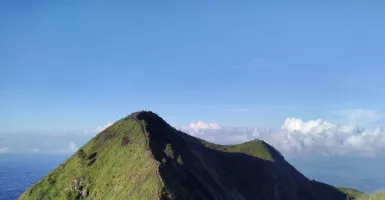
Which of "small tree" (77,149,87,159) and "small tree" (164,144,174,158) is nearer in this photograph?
"small tree" (164,144,174,158)

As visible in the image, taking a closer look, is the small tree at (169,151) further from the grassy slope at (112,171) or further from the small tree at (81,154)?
the small tree at (81,154)

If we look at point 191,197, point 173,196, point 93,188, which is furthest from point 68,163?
point 173,196

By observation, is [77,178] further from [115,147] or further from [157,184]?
[157,184]

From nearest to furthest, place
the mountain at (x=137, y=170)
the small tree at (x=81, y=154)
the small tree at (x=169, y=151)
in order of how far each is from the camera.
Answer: the mountain at (x=137, y=170) < the small tree at (x=169, y=151) < the small tree at (x=81, y=154)

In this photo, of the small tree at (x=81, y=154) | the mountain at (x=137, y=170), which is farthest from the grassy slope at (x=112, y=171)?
the small tree at (x=81, y=154)

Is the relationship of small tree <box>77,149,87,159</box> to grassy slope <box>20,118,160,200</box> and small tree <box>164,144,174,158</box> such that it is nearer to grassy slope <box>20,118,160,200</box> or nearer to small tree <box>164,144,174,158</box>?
grassy slope <box>20,118,160,200</box>

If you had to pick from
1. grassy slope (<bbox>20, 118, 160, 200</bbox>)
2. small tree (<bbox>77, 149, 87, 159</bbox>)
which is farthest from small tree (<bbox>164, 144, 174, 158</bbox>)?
small tree (<bbox>77, 149, 87, 159</bbox>)

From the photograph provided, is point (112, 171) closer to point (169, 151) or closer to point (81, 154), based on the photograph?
point (169, 151)

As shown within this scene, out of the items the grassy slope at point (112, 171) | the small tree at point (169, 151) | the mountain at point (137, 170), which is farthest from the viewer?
the small tree at point (169, 151)

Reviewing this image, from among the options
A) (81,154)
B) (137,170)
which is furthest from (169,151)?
(81,154)
